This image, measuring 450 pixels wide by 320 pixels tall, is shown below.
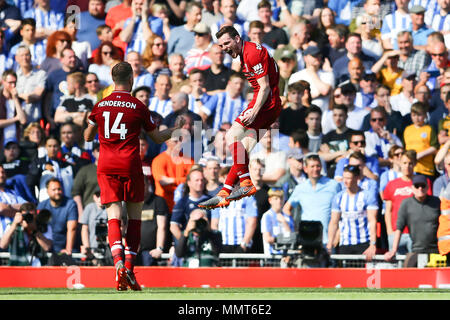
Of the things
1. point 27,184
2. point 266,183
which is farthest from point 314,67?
point 27,184

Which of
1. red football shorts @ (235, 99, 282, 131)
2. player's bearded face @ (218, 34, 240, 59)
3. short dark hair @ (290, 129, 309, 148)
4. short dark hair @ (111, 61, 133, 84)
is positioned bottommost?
red football shorts @ (235, 99, 282, 131)

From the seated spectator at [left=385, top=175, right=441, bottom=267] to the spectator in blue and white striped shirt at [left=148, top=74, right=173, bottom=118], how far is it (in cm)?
458

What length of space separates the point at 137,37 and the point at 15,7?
2589 millimetres

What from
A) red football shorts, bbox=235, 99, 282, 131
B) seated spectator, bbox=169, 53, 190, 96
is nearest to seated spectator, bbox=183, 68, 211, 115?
seated spectator, bbox=169, 53, 190, 96

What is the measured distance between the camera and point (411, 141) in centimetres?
1517

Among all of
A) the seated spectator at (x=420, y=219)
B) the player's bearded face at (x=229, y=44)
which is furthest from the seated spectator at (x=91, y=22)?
the player's bearded face at (x=229, y=44)

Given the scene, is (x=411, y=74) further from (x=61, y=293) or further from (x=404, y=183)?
(x=61, y=293)

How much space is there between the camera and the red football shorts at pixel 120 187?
10.6 metres

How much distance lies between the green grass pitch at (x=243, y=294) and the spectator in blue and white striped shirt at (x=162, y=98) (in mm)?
4695

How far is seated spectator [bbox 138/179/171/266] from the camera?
13844mm

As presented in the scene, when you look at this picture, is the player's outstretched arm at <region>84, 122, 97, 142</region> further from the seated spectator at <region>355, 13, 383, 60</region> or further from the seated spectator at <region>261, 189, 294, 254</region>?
the seated spectator at <region>355, 13, 383, 60</region>

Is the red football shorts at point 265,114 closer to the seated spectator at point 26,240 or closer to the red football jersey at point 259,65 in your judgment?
the red football jersey at point 259,65

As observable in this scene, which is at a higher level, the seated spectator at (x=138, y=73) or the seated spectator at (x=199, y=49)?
the seated spectator at (x=199, y=49)

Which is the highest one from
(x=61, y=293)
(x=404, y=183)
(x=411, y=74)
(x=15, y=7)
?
(x=15, y=7)
